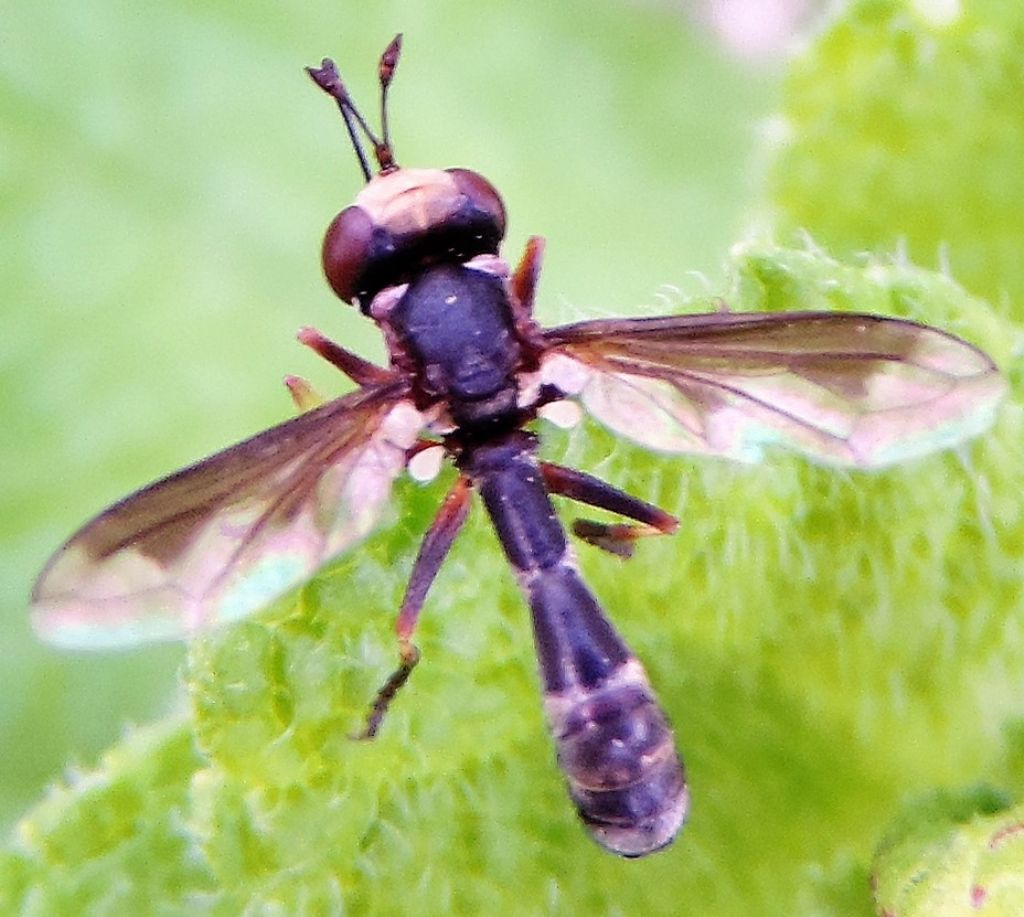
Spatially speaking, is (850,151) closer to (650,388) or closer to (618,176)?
(650,388)

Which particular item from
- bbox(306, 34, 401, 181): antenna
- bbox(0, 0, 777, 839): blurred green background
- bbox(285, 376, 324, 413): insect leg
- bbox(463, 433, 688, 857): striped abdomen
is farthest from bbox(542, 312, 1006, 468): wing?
bbox(0, 0, 777, 839): blurred green background

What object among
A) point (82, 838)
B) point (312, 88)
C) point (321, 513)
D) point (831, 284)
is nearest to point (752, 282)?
point (831, 284)

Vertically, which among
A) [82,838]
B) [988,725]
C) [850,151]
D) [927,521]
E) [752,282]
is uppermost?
[850,151]

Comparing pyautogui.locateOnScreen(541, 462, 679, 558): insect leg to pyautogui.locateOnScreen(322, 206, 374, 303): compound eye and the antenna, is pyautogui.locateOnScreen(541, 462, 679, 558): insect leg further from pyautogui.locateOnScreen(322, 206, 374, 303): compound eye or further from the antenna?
the antenna

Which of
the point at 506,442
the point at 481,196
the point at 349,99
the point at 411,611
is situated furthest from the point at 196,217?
the point at 411,611

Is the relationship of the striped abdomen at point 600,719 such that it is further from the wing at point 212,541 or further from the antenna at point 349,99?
the antenna at point 349,99

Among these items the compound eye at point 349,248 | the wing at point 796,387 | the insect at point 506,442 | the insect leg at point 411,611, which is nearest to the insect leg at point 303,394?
the insect at point 506,442
